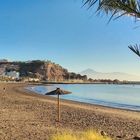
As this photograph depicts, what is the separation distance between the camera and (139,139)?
9.88 metres

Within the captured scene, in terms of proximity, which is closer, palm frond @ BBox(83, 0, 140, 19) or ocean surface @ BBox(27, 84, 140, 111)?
palm frond @ BBox(83, 0, 140, 19)

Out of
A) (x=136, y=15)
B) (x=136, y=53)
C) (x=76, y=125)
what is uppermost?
(x=136, y=15)

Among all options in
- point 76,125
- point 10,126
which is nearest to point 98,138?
point 10,126

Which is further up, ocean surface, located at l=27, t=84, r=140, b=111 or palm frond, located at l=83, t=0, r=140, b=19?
palm frond, located at l=83, t=0, r=140, b=19

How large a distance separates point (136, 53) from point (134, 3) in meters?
0.74

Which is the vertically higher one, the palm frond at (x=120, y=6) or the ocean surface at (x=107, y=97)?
the palm frond at (x=120, y=6)

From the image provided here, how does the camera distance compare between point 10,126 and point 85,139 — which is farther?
point 10,126

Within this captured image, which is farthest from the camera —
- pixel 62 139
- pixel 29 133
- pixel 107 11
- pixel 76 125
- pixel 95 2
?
pixel 76 125

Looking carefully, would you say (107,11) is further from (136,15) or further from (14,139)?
(14,139)

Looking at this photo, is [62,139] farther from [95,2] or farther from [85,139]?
[95,2]

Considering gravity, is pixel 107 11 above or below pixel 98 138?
above

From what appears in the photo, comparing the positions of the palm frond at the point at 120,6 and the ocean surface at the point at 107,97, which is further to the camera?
the ocean surface at the point at 107,97

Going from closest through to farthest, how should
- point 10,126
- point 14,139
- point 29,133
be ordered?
1. point 14,139
2. point 29,133
3. point 10,126

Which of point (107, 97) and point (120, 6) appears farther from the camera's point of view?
point (107, 97)
